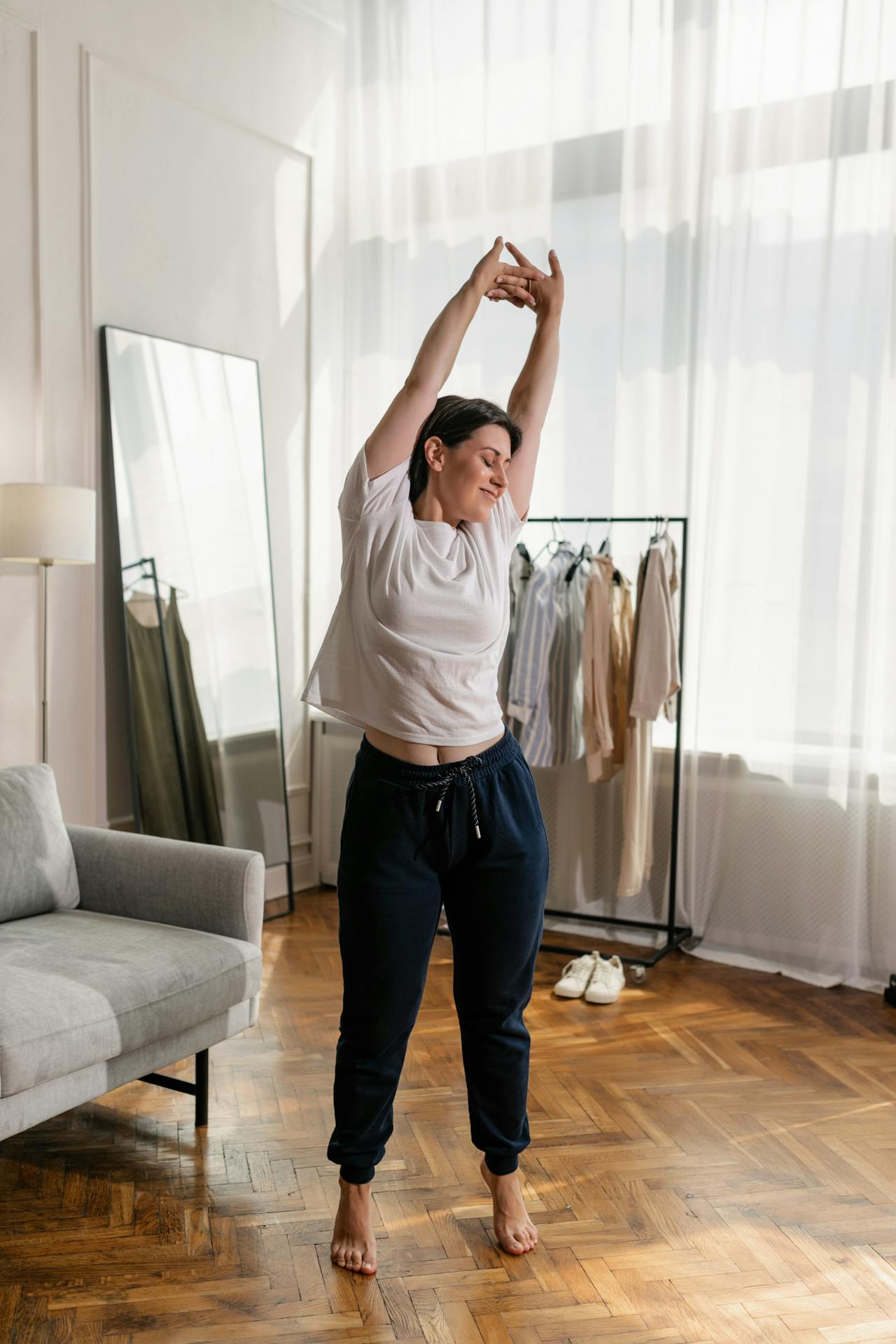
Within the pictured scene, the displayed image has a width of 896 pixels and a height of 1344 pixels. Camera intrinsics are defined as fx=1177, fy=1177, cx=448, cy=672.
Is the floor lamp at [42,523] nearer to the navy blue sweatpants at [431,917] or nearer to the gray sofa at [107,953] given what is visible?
the gray sofa at [107,953]

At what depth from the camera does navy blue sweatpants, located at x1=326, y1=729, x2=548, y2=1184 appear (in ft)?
6.52

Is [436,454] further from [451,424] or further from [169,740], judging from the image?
[169,740]

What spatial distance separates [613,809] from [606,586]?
887 millimetres

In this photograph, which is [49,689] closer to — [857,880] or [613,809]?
[613,809]

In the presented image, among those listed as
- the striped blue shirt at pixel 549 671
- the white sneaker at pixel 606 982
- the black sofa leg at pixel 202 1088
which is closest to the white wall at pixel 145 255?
the striped blue shirt at pixel 549 671

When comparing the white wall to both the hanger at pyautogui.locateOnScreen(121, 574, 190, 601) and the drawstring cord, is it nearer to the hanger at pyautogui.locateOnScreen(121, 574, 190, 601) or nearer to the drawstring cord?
the hanger at pyautogui.locateOnScreen(121, 574, 190, 601)

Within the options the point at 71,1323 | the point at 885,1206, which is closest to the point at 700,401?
the point at 885,1206

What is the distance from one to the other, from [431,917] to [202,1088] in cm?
→ 95

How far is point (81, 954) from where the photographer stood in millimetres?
2508

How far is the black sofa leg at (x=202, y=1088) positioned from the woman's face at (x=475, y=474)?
1.41 meters

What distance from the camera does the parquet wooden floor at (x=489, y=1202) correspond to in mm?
1972

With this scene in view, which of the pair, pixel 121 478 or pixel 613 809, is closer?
pixel 121 478

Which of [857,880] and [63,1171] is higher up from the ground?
[857,880]

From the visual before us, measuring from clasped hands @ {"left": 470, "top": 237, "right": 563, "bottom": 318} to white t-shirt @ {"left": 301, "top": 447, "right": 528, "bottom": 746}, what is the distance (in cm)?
38
